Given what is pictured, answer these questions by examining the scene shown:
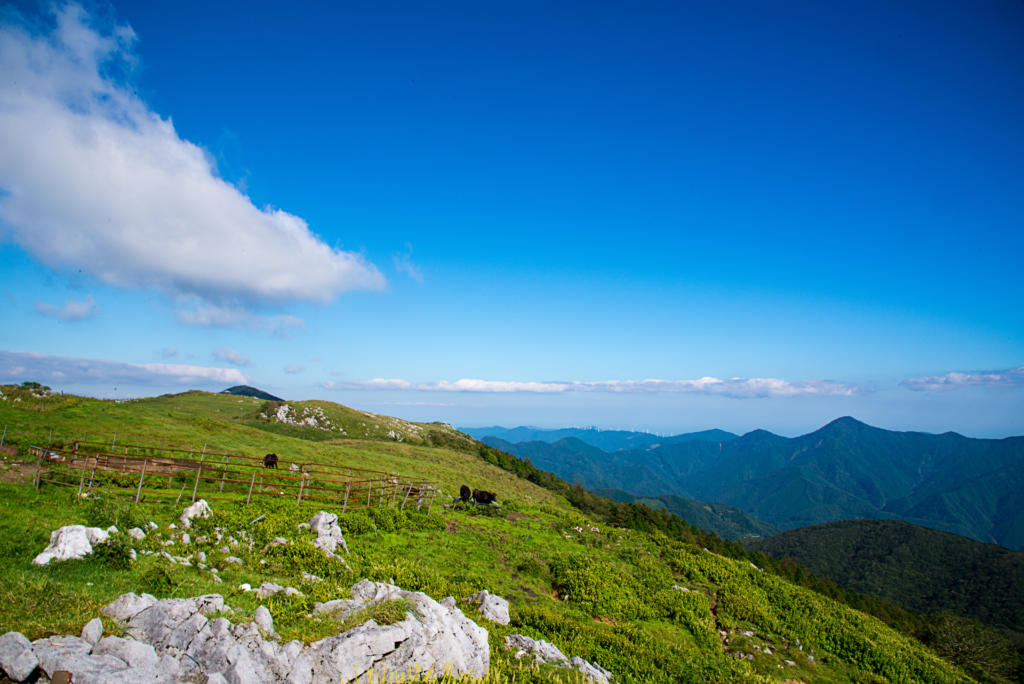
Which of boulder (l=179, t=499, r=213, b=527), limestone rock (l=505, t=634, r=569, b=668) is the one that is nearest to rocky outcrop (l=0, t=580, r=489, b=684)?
limestone rock (l=505, t=634, r=569, b=668)

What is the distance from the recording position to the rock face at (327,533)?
17214 mm

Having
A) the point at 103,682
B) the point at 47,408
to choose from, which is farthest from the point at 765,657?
the point at 47,408

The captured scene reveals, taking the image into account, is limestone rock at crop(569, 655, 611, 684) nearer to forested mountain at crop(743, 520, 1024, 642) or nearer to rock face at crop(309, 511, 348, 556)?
rock face at crop(309, 511, 348, 556)

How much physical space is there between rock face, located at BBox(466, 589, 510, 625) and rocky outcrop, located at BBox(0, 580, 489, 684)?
3337 millimetres

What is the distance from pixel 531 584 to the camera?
20.4 meters

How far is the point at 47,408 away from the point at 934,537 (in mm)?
293919

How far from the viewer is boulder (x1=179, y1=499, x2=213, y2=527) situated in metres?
16.6

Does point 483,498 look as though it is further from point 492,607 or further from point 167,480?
point 167,480

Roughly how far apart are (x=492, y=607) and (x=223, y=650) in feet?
27.9

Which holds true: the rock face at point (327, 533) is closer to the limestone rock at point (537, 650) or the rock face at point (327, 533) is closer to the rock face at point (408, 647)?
the rock face at point (408, 647)

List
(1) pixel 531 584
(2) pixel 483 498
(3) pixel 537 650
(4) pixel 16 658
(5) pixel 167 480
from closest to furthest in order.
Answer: (4) pixel 16 658
(3) pixel 537 650
(1) pixel 531 584
(5) pixel 167 480
(2) pixel 483 498

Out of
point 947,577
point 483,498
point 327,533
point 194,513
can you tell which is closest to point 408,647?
point 327,533

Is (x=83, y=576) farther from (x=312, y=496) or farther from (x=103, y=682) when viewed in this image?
(x=312, y=496)

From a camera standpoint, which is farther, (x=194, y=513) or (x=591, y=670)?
(x=194, y=513)
